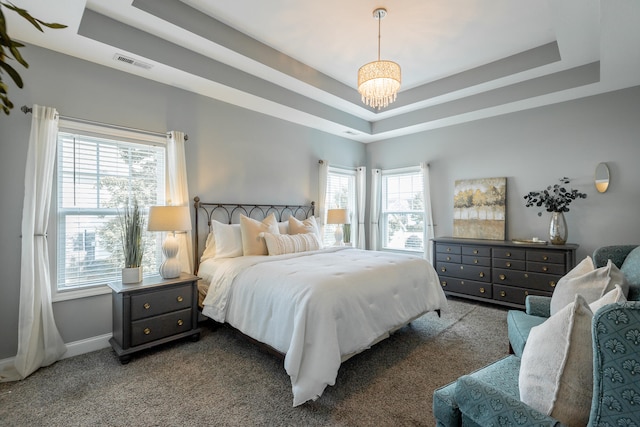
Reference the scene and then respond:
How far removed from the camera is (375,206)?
230 inches

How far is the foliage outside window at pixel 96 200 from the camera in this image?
280 cm

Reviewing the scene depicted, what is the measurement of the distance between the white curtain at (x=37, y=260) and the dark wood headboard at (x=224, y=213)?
133 centimetres

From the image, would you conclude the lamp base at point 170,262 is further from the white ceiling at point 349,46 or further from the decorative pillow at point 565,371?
the decorative pillow at point 565,371

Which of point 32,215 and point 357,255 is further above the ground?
point 32,215

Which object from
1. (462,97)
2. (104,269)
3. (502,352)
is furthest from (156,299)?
(462,97)

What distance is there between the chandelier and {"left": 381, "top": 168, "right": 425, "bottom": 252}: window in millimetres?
2664

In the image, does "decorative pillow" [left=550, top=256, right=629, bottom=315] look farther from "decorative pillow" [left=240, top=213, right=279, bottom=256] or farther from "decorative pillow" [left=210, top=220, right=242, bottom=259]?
"decorative pillow" [left=210, top=220, right=242, bottom=259]

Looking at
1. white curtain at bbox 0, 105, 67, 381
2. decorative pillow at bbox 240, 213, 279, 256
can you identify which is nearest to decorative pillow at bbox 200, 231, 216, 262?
decorative pillow at bbox 240, 213, 279, 256

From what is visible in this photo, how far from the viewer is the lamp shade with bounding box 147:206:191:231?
9.41 ft

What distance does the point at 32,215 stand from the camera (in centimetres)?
251

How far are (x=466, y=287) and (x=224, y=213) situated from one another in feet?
11.5

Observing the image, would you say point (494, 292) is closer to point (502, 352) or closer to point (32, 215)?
point (502, 352)

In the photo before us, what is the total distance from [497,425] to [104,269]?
3.36 m

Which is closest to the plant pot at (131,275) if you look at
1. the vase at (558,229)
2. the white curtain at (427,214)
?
the white curtain at (427,214)
